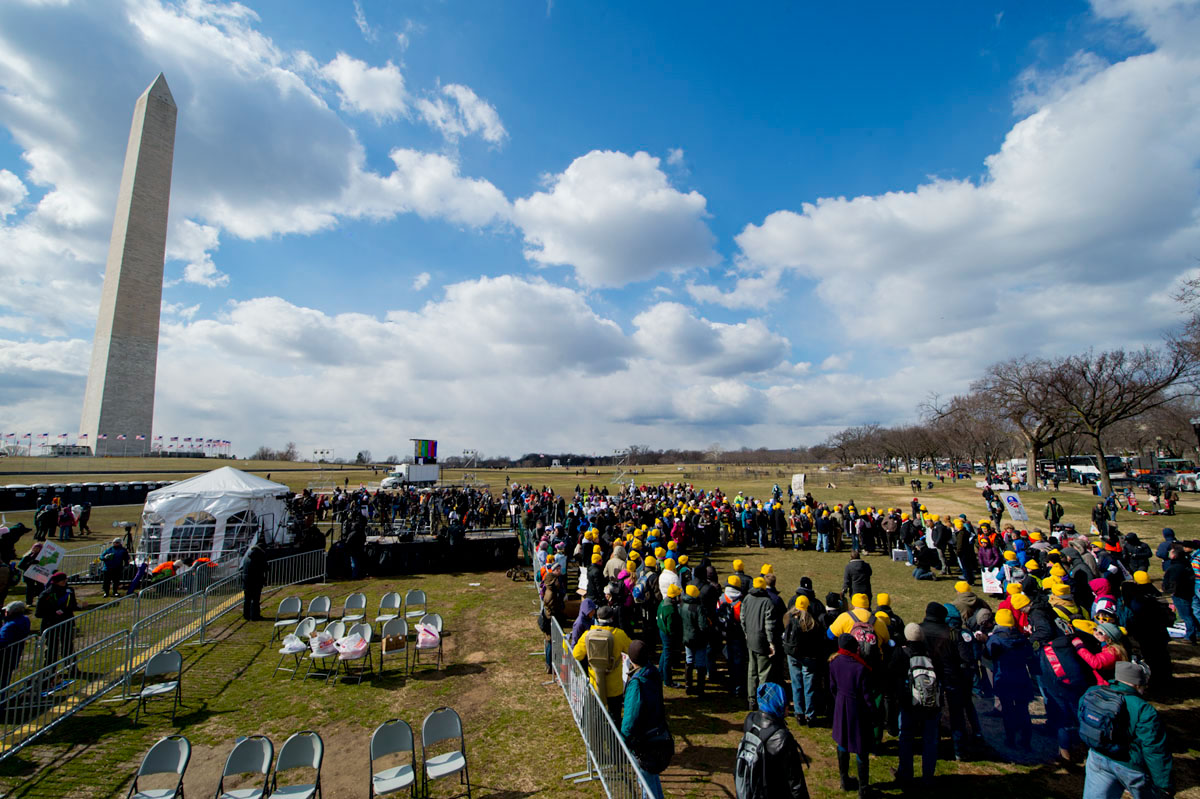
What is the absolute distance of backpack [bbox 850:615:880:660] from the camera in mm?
5316

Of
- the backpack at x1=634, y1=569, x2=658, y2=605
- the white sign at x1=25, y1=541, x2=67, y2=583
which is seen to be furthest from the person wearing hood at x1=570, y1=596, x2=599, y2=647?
the white sign at x1=25, y1=541, x2=67, y2=583

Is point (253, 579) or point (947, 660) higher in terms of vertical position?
point (947, 660)

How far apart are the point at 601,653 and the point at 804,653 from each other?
271cm

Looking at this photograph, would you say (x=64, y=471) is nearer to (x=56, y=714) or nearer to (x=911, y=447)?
(x=56, y=714)

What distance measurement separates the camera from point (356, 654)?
27.3ft

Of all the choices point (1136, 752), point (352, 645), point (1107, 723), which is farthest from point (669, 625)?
point (352, 645)

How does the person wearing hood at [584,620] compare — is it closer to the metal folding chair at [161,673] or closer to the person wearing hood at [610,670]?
the person wearing hood at [610,670]

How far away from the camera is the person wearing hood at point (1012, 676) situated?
595 cm

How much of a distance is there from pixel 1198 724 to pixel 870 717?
498cm

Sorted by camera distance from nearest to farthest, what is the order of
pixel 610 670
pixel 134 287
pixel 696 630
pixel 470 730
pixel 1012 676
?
pixel 610 670, pixel 1012 676, pixel 470 730, pixel 696 630, pixel 134 287

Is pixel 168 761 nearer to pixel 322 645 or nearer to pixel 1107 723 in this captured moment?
pixel 322 645

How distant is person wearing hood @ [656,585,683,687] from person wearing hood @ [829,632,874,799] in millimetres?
2837

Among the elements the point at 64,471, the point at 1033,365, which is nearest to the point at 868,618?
the point at 1033,365

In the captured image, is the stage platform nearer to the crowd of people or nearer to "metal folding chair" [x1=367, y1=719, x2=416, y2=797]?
the crowd of people
